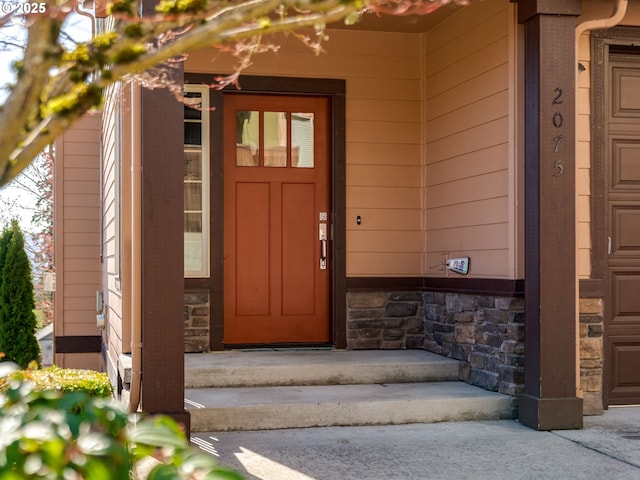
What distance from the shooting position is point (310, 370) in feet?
20.4

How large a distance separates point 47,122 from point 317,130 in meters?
5.32

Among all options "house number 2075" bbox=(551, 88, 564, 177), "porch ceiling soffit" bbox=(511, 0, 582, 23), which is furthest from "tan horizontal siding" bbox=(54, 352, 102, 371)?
"porch ceiling soffit" bbox=(511, 0, 582, 23)

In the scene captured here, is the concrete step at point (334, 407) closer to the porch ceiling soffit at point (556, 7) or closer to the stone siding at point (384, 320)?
the stone siding at point (384, 320)

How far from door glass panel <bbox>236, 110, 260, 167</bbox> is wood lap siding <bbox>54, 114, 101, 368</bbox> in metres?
4.01

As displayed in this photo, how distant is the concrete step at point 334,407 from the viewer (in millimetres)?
5316

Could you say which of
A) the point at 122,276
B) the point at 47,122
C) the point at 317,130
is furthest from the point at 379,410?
the point at 47,122

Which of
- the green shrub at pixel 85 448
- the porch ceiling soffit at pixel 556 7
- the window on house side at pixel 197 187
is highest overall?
the porch ceiling soffit at pixel 556 7

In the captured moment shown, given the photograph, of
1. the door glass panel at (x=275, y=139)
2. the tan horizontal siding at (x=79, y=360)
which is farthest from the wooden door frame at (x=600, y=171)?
the tan horizontal siding at (x=79, y=360)

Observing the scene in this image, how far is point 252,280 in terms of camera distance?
7125 millimetres

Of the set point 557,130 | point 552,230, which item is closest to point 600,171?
point 557,130

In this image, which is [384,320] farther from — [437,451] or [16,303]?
[16,303]

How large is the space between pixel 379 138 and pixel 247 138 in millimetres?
1141

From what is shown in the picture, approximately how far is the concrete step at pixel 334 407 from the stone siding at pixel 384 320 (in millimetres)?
1189

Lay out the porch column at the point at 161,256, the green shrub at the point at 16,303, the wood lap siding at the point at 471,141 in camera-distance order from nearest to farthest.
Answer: the porch column at the point at 161,256
the wood lap siding at the point at 471,141
the green shrub at the point at 16,303
